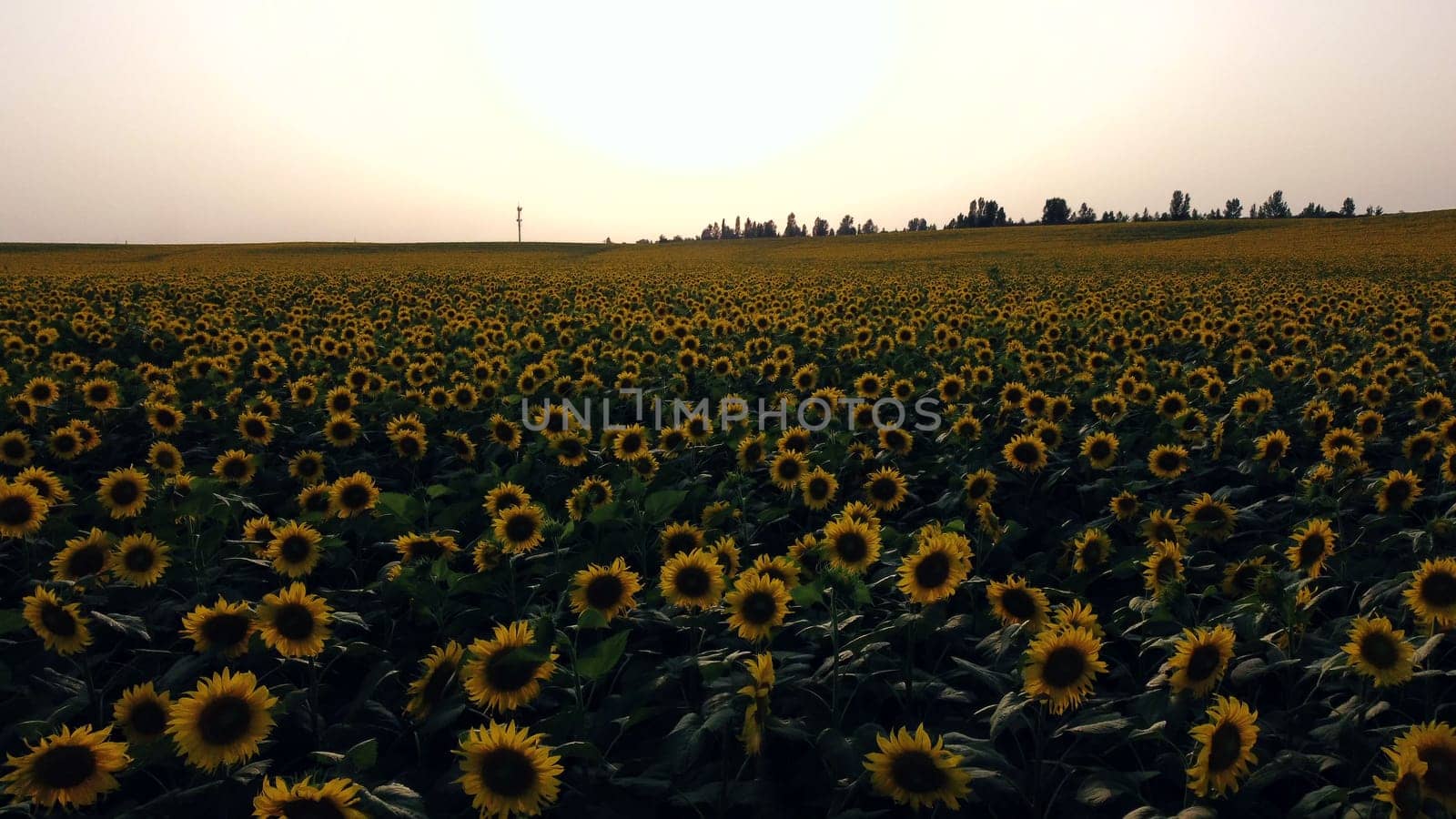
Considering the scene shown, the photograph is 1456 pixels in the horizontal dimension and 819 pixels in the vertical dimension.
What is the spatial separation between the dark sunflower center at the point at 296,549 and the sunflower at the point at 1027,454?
4933 millimetres

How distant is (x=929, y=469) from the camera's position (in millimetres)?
6512

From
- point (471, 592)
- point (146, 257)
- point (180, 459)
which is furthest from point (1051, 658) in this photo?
point (146, 257)

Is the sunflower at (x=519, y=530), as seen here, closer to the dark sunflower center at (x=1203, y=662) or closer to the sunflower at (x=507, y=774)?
the sunflower at (x=507, y=774)

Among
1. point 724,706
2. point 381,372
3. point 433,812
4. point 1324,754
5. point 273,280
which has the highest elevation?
point 273,280

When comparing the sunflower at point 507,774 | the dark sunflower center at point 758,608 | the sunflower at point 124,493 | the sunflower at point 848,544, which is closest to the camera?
the sunflower at point 507,774

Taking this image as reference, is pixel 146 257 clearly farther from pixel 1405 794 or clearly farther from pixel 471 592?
pixel 1405 794

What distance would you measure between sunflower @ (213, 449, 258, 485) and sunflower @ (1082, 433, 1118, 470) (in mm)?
6445

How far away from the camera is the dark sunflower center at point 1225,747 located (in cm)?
255

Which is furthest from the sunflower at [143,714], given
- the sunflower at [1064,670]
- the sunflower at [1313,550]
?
the sunflower at [1313,550]

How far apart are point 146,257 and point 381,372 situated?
66.0 m

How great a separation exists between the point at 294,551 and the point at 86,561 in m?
0.93

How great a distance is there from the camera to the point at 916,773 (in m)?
2.52

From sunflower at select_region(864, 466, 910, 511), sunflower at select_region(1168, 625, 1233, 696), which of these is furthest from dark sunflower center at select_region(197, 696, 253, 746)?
sunflower at select_region(864, 466, 910, 511)

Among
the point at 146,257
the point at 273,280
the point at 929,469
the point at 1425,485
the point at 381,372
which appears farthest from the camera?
the point at 146,257
